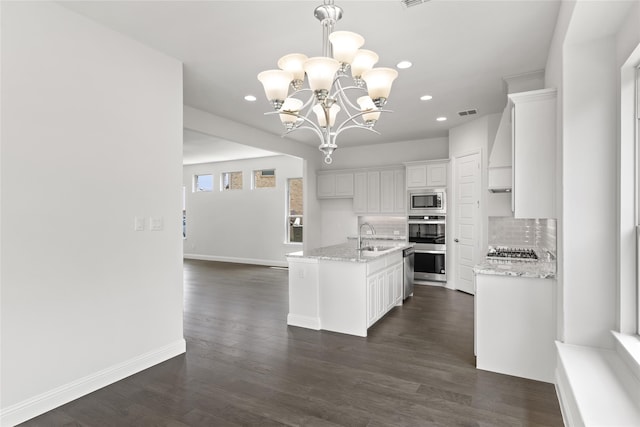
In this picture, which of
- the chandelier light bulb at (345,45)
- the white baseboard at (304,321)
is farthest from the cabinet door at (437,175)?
the chandelier light bulb at (345,45)

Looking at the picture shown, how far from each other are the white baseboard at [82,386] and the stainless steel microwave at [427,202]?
4853mm

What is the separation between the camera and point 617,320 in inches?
90.4

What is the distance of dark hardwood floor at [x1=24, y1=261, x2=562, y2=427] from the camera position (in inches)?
94.0

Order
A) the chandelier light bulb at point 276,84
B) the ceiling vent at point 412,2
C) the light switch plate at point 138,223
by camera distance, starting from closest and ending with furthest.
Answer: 1. the chandelier light bulb at point 276,84
2. the ceiling vent at point 412,2
3. the light switch plate at point 138,223

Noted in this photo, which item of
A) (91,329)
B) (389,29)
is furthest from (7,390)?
(389,29)

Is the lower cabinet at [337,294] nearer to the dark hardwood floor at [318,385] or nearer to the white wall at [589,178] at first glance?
the dark hardwood floor at [318,385]

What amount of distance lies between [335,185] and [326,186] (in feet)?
0.77

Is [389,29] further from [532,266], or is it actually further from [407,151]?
[407,151]

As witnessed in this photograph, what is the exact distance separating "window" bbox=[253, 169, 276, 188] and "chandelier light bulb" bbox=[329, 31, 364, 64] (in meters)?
7.37

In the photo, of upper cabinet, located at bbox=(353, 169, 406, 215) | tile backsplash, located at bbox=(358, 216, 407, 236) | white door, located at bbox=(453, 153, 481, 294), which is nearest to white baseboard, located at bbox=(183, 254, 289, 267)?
tile backsplash, located at bbox=(358, 216, 407, 236)

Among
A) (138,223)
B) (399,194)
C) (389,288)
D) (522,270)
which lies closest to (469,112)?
(399,194)

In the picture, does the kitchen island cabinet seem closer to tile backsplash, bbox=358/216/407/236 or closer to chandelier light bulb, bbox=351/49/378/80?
chandelier light bulb, bbox=351/49/378/80

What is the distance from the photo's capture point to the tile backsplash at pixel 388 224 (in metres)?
7.45

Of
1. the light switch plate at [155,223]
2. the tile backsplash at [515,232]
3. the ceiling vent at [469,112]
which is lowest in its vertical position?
the tile backsplash at [515,232]
